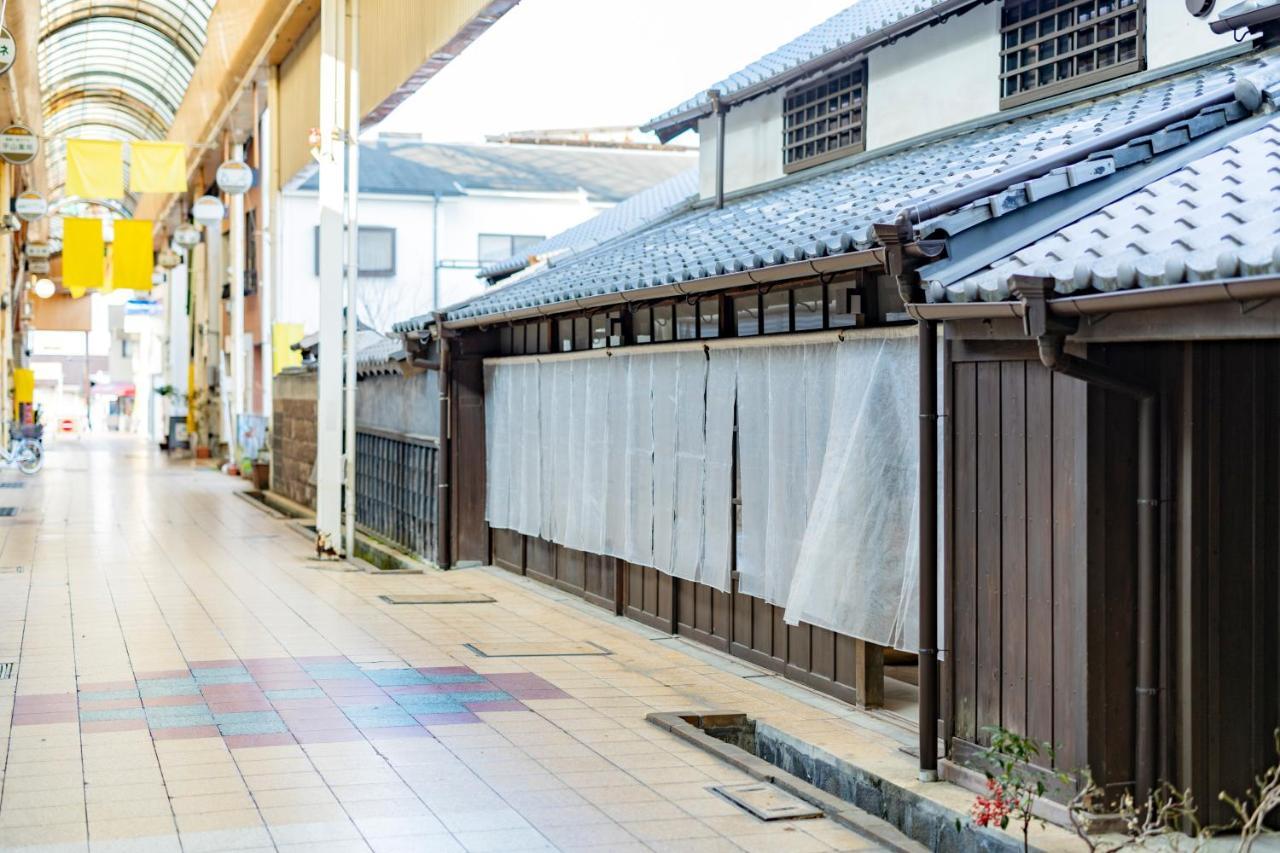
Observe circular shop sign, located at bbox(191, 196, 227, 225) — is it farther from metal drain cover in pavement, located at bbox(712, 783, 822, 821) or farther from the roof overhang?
metal drain cover in pavement, located at bbox(712, 783, 822, 821)

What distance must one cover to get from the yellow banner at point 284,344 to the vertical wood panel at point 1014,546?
82.9 ft

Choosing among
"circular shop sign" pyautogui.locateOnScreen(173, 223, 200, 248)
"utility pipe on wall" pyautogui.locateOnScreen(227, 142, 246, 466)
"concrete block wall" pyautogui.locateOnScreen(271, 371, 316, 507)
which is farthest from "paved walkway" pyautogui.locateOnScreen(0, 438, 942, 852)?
"circular shop sign" pyautogui.locateOnScreen(173, 223, 200, 248)

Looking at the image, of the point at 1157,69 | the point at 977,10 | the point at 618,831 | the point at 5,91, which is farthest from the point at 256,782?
the point at 5,91

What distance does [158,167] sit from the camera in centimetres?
2684

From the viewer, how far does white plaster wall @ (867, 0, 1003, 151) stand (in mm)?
12070

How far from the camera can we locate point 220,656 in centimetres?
1118

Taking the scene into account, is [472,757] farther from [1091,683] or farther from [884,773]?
[1091,683]

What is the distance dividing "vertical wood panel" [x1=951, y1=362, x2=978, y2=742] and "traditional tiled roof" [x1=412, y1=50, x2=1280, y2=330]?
101 cm

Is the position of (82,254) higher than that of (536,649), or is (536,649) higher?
(82,254)

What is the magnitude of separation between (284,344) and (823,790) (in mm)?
24979

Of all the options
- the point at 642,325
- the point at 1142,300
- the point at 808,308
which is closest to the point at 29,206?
the point at 642,325

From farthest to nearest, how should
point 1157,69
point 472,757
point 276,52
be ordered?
point 276,52
point 1157,69
point 472,757

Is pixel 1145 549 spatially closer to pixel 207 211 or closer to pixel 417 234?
pixel 207 211

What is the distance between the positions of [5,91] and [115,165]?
2392 millimetres
